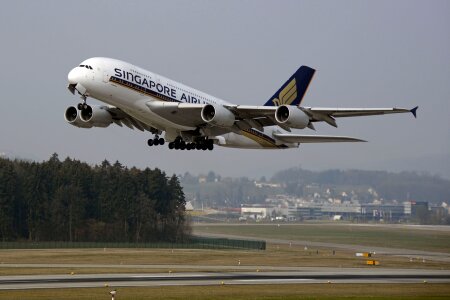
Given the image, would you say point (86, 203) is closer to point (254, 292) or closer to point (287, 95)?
Result: point (287, 95)

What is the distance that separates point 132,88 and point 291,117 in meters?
11.1

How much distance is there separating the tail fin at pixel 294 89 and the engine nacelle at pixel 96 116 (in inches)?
564

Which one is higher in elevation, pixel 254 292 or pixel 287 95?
pixel 287 95

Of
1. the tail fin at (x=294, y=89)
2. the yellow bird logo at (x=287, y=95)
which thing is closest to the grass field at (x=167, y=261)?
the yellow bird logo at (x=287, y=95)

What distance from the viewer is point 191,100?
56.8 m

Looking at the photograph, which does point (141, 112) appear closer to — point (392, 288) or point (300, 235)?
point (392, 288)

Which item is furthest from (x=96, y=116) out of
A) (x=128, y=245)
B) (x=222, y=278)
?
(x=128, y=245)

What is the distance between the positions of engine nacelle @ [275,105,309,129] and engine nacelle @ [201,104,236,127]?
12.0 ft

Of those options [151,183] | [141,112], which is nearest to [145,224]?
[151,183]

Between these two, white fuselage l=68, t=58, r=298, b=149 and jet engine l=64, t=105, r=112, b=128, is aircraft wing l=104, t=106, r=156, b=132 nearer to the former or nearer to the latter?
jet engine l=64, t=105, r=112, b=128

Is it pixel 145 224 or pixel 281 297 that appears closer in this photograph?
pixel 281 297

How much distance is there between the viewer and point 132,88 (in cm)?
5241

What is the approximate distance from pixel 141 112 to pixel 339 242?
61944mm

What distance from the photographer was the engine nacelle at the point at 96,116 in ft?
188
